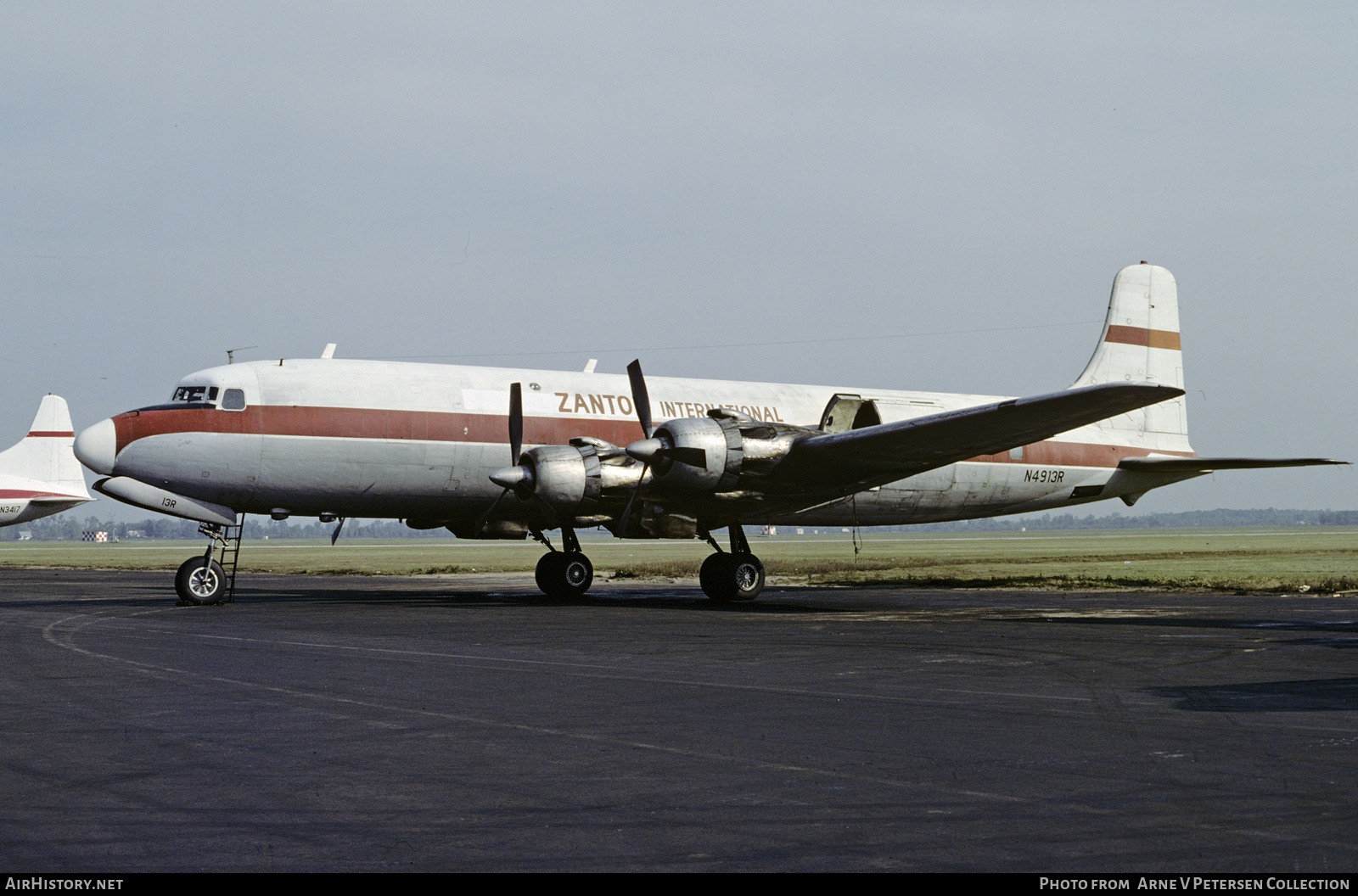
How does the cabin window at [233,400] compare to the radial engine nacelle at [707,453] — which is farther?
the cabin window at [233,400]

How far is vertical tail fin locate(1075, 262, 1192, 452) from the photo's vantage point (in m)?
31.6

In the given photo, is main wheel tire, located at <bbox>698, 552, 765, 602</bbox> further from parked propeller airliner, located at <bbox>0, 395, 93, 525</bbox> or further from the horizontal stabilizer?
parked propeller airliner, located at <bbox>0, 395, 93, 525</bbox>

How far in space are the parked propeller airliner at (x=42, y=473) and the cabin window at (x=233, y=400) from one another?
34577mm

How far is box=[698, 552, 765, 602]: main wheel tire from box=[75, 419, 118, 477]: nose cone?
1162 centimetres

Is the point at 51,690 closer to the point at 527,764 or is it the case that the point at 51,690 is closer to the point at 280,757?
the point at 280,757

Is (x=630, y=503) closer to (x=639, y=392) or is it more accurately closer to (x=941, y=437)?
(x=639, y=392)

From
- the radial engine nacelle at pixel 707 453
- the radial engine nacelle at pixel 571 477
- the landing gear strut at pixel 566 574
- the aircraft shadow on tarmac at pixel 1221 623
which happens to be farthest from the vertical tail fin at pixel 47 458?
the aircraft shadow on tarmac at pixel 1221 623

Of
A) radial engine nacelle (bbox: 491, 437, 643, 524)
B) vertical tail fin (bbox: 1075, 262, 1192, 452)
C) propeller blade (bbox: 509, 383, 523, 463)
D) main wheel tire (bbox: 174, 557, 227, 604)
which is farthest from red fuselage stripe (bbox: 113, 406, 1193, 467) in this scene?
vertical tail fin (bbox: 1075, 262, 1192, 452)

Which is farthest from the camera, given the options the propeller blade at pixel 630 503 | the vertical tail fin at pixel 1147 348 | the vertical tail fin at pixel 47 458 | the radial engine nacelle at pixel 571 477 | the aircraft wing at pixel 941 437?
the vertical tail fin at pixel 47 458

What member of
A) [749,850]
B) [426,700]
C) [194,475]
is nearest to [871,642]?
[426,700]

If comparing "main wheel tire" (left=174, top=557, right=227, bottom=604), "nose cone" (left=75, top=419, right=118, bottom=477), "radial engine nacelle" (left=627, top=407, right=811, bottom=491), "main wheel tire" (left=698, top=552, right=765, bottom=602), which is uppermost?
"nose cone" (left=75, top=419, right=118, bottom=477)

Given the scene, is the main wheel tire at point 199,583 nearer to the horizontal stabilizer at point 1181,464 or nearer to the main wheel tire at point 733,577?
the main wheel tire at point 733,577

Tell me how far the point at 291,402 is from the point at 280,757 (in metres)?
16.9

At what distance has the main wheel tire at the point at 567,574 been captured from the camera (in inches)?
1034
